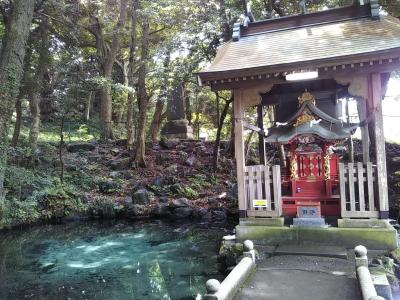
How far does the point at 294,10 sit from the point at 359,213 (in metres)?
12.9

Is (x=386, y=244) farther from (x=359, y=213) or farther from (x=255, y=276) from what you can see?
(x=255, y=276)

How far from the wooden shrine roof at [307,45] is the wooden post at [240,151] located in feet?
2.16

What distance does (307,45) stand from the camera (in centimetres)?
916

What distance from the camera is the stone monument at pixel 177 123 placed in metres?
24.9

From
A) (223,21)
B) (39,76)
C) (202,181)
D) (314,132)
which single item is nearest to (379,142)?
(314,132)

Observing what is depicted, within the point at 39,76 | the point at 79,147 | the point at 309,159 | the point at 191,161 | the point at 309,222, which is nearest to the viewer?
the point at 309,222

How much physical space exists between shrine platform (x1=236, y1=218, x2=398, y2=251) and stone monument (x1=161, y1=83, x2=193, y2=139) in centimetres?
1697

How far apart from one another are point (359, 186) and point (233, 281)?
155 inches

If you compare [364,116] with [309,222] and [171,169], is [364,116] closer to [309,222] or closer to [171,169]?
[309,222]

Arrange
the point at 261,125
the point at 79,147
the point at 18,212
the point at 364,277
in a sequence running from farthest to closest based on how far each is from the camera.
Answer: the point at 79,147 → the point at 18,212 → the point at 261,125 → the point at 364,277

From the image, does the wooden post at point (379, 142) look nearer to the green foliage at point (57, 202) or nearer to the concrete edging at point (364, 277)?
the concrete edging at point (364, 277)

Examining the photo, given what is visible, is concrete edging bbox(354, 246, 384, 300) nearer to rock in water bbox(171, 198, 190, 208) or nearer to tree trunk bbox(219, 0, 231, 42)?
rock in water bbox(171, 198, 190, 208)

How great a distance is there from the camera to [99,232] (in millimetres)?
14305

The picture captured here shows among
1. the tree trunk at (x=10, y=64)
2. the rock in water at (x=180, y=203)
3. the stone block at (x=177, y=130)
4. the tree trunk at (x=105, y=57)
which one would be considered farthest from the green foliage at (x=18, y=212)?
the stone block at (x=177, y=130)
